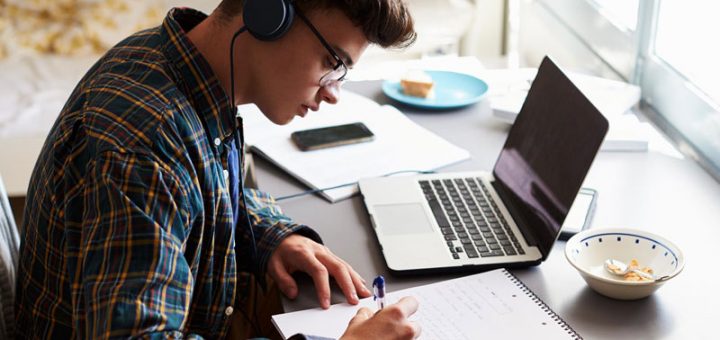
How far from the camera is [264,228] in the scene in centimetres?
125

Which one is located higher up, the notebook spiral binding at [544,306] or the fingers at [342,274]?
the fingers at [342,274]

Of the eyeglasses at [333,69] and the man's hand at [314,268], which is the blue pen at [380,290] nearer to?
the man's hand at [314,268]

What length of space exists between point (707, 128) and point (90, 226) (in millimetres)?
1069

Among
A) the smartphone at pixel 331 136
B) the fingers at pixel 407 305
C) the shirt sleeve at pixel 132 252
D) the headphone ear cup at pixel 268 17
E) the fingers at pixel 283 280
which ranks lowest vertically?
the fingers at pixel 283 280

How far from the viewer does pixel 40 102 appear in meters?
2.55

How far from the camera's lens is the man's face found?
105cm

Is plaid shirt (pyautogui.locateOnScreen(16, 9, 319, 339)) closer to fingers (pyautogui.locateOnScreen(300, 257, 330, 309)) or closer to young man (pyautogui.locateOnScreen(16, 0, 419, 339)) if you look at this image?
young man (pyautogui.locateOnScreen(16, 0, 419, 339))

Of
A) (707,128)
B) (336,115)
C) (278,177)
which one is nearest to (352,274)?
(278,177)

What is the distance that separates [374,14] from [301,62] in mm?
115

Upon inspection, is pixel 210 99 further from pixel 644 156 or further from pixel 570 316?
pixel 644 156

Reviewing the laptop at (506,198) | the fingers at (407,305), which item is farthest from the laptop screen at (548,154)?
the fingers at (407,305)

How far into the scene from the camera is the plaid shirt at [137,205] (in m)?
0.86

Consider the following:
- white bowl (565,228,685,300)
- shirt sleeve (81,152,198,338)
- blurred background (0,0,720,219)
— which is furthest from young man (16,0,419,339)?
blurred background (0,0,720,219)

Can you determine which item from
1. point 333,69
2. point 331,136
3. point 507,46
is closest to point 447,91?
point 331,136
